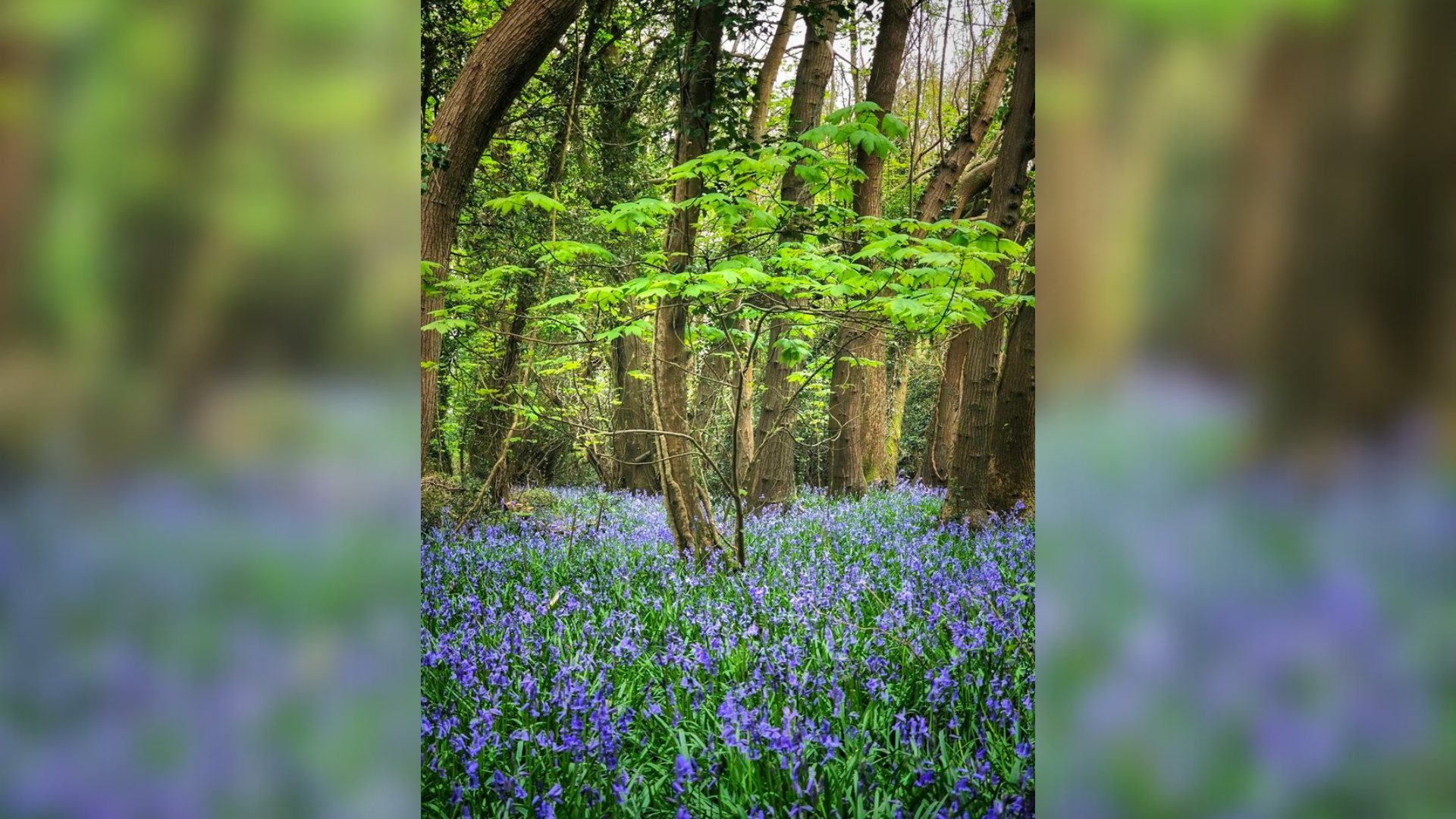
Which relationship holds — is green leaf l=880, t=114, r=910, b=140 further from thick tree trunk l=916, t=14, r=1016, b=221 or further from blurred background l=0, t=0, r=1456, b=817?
thick tree trunk l=916, t=14, r=1016, b=221

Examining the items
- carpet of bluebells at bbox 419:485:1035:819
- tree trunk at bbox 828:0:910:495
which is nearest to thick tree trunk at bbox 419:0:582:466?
carpet of bluebells at bbox 419:485:1035:819

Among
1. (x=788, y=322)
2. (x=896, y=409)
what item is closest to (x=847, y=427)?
(x=788, y=322)

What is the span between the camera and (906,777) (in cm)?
191

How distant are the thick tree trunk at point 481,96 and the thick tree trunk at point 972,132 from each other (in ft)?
11.4

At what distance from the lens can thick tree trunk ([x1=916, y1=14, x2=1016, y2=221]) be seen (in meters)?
5.64

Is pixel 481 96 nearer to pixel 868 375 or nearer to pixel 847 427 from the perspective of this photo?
pixel 847 427
